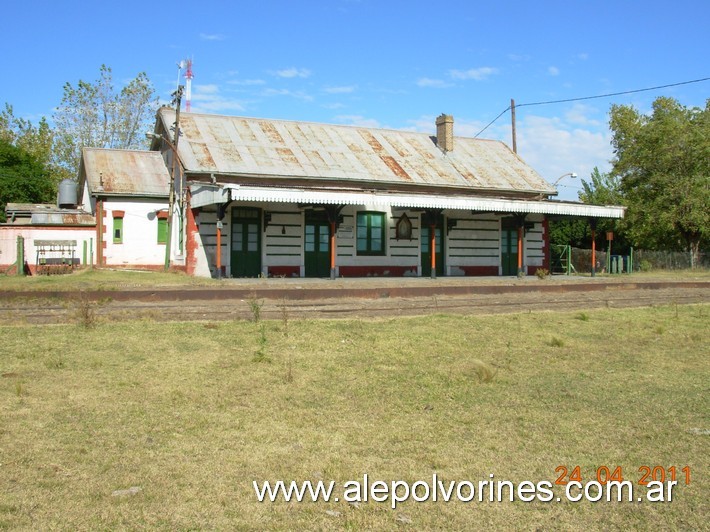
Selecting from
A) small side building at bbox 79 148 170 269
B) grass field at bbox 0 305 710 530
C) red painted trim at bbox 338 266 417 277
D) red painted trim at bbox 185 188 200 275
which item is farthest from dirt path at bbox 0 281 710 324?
small side building at bbox 79 148 170 269

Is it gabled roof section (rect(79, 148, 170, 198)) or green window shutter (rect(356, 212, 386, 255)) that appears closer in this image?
gabled roof section (rect(79, 148, 170, 198))

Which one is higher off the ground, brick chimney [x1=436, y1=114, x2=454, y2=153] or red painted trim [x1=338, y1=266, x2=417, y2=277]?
brick chimney [x1=436, y1=114, x2=454, y2=153]

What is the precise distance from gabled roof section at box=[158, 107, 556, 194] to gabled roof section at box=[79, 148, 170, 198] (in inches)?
78.8

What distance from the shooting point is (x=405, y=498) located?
4.27 m

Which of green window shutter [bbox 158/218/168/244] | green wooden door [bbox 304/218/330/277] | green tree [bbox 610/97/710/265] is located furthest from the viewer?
green tree [bbox 610/97/710/265]

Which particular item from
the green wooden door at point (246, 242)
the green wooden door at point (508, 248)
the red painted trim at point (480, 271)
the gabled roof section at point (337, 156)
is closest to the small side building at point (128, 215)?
the gabled roof section at point (337, 156)

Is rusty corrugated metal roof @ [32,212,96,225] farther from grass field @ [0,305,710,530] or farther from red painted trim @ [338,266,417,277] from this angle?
grass field @ [0,305,710,530]

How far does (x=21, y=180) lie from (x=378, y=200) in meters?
25.6

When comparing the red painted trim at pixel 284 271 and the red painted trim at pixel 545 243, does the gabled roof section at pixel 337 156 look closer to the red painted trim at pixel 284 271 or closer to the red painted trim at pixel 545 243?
the red painted trim at pixel 545 243

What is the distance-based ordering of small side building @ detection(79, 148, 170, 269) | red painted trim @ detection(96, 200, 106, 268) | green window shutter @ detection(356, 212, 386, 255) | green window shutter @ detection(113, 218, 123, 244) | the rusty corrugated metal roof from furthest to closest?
1. the rusty corrugated metal roof
2. green window shutter @ detection(356, 212, 386, 255)
3. green window shutter @ detection(113, 218, 123, 244)
4. small side building @ detection(79, 148, 170, 269)
5. red painted trim @ detection(96, 200, 106, 268)

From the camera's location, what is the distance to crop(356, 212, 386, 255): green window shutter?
26.9 m

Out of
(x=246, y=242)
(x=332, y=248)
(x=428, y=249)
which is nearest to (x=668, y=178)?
(x=428, y=249)

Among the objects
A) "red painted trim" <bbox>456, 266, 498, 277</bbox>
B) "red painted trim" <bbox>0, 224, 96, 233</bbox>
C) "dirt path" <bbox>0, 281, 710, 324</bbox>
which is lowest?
"dirt path" <bbox>0, 281, 710, 324</bbox>

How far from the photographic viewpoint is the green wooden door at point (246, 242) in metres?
25.0
